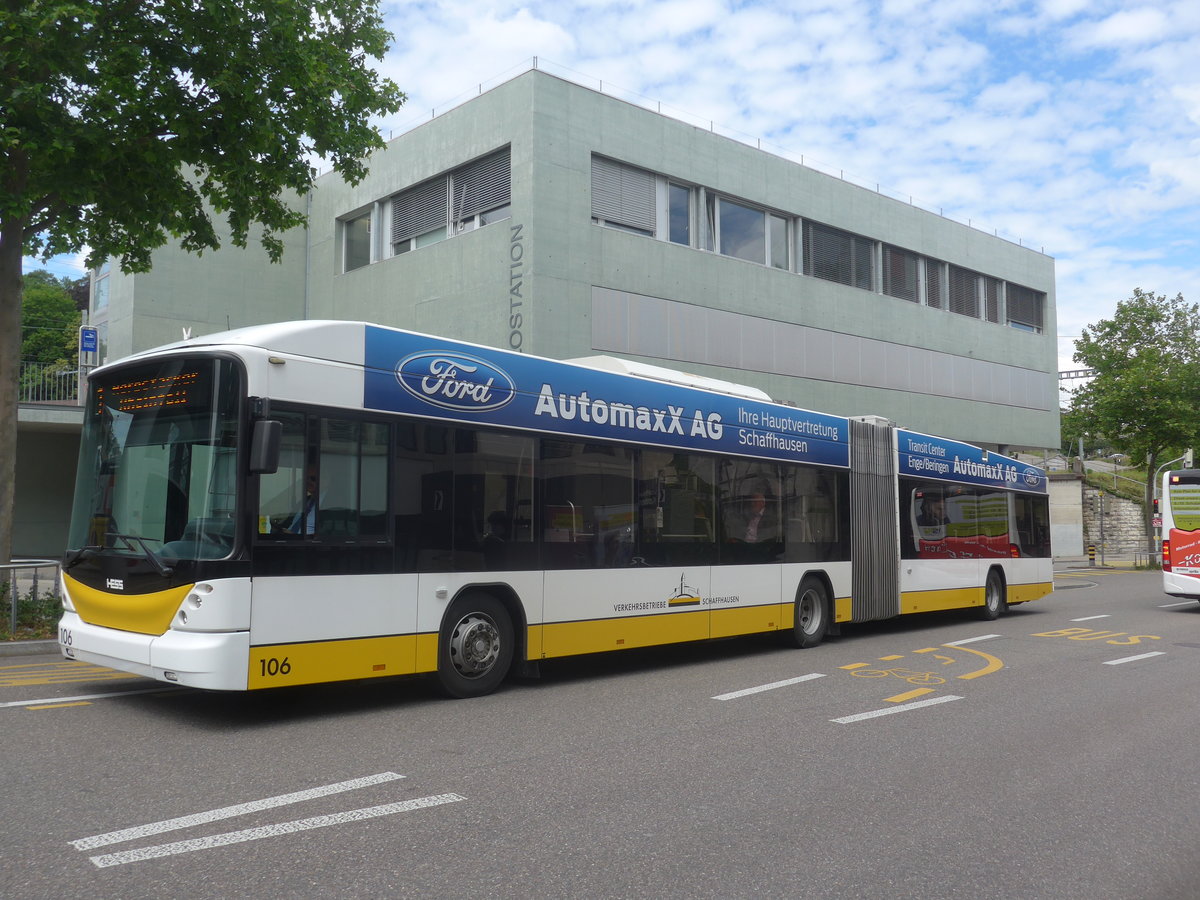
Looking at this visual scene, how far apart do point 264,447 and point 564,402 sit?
3.51 meters

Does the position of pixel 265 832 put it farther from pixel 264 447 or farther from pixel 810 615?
pixel 810 615

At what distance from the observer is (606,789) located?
580 centimetres

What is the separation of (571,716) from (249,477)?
310 cm

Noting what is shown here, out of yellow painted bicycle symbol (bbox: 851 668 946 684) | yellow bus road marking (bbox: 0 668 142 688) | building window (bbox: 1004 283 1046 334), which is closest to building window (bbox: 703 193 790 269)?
building window (bbox: 1004 283 1046 334)

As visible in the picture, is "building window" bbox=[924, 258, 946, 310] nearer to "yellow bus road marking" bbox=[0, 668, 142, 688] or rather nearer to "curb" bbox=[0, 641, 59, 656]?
"curb" bbox=[0, 641, 59, 656]

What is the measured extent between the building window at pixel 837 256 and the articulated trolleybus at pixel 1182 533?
1226cm

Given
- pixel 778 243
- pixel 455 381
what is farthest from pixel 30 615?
pixel 778 243

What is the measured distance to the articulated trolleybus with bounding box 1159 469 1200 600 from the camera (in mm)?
20016

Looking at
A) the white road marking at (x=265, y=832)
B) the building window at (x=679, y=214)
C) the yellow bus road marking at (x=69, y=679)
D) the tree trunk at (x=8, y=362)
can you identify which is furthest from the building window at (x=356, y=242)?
the white road marking at (x=265, y=832)

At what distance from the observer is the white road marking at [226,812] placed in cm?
466

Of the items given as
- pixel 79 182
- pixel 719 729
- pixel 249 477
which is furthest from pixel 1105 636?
pixel 79 182

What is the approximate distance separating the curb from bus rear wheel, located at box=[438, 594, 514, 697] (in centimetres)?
575

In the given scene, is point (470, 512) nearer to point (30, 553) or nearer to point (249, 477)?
point (249, 477)

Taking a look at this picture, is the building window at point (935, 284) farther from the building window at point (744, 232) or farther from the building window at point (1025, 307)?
the building window at point (744, 232)
